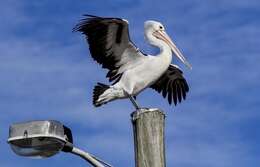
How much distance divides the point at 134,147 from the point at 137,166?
5.4 inches

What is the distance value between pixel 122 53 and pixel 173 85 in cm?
117

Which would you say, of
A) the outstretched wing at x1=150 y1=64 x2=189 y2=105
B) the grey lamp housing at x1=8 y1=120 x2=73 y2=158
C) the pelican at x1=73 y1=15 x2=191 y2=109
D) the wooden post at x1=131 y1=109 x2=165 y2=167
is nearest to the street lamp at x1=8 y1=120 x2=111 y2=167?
the grey lamp housing at x1=8 y1=120 x2=73 y2=158

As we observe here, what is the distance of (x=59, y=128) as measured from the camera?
5562 millimetres

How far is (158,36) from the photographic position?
35.7 ft

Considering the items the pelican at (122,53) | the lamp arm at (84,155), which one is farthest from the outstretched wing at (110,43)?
A: the lamp arm at (84,155)

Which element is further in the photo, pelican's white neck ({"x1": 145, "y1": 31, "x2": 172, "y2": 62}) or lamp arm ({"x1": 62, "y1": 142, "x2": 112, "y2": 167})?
pelican's white neck ({"x1": 145, "y1": 31, "x2": 172, "y2": 62})

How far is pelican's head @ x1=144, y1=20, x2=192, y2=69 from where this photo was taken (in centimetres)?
1079

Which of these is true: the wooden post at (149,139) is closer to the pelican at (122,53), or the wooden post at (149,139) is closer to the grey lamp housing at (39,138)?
the grey lamp housing at (39,138)

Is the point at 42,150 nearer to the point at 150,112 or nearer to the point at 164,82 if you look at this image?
the point at 150,112

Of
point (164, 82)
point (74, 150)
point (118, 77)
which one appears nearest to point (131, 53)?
point (118, 77)

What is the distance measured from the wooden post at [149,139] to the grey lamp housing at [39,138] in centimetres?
59

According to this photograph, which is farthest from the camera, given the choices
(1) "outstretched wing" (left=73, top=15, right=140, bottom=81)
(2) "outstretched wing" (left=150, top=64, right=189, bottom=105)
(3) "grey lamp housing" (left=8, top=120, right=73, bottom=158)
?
(2) "outstretched wing" (left=150, top=64, right=189, bottom=105)

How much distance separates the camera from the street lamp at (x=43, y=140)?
18.0ft

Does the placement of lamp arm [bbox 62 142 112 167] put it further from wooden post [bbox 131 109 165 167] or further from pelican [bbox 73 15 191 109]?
pelican [bbox 73 15 191 109]
